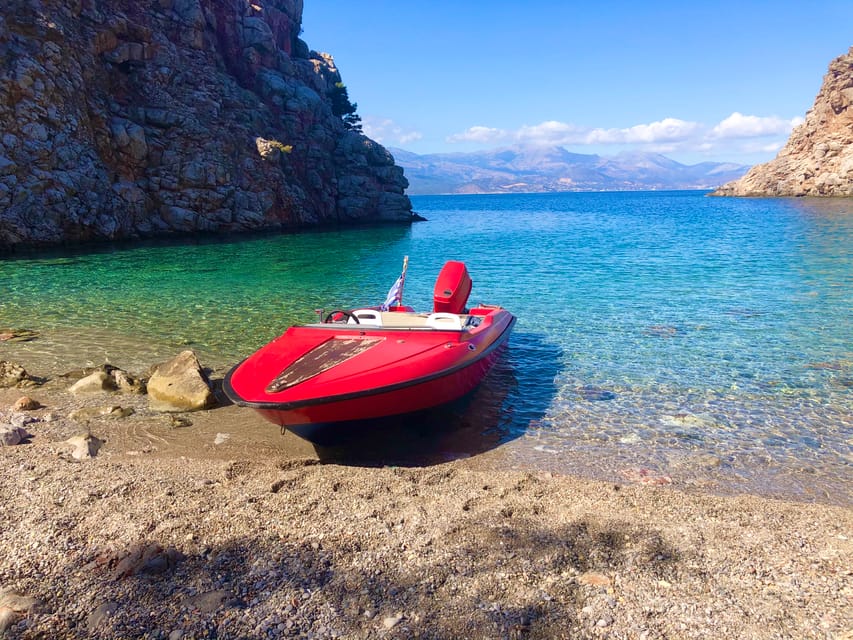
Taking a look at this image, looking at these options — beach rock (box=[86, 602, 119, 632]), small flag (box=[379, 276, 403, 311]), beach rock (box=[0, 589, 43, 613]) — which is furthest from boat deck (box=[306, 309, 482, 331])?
beach rock (box=[0, 589, 43, 613])

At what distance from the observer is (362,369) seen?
731 centimetres

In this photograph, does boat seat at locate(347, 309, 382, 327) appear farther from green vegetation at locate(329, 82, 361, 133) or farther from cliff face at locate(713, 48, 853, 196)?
cliff face at locate(713, 48, 853, 196)

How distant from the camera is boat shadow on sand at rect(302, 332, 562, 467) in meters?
7.39

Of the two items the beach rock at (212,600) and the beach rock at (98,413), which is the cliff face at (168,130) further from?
the beach rock at (212,600)

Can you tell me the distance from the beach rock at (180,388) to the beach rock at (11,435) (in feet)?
5.69

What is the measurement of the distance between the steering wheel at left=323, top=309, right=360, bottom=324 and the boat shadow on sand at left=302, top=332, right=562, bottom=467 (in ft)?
6.63

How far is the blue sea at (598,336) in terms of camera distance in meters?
7.48

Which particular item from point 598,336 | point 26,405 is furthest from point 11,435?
point 598,336

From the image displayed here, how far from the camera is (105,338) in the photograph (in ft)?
43.7

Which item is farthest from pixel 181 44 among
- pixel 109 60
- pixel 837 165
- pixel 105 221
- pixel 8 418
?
pixel 837 165

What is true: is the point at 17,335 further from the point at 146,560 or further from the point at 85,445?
the point at 146,560

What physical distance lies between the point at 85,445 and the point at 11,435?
1.03 meters

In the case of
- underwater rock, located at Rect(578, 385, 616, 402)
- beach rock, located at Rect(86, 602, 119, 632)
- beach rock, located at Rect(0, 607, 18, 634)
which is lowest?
underwater rock, located at Rect(578, 385, 616, 402)

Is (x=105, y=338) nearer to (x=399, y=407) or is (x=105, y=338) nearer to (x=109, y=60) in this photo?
(x=399, y=407)
